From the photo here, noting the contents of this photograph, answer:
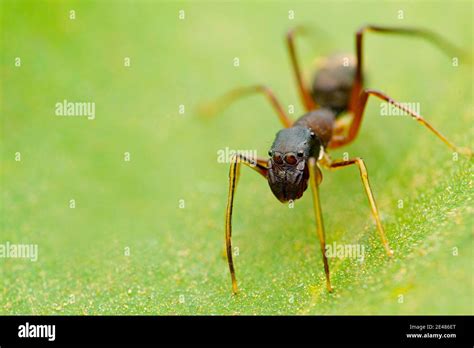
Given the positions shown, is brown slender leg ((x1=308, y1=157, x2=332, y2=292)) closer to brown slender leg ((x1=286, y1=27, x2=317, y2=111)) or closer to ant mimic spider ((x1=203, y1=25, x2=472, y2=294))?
ant mimic spider ((x1=203, y1=25, x2=472, y2=294))

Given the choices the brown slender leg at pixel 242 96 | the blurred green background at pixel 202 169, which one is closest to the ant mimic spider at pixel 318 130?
the brown slender leg at pixel 242 96

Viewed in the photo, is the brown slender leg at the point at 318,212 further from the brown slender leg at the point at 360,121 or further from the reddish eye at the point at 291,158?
the brown slender leg at the point at 360,121

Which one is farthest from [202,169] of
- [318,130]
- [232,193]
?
[232,193]

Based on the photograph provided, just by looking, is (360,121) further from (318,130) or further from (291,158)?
(291,158)
